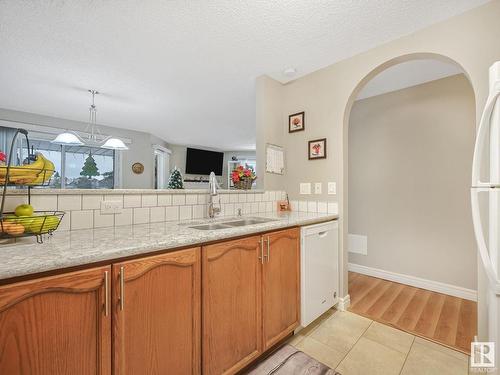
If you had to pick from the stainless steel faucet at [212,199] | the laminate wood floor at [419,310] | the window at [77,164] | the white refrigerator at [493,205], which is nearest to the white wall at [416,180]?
the laminate wood floor at [419,310]

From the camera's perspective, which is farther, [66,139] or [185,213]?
[66,139]

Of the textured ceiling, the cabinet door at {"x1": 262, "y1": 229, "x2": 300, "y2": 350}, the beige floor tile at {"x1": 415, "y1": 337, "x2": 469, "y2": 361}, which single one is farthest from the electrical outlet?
the beige floor tile at {"x1": 415, "y1": 337, "x2": 469, "y2": 361}

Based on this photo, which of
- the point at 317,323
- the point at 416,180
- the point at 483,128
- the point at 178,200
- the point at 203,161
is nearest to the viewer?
the point at 483,128

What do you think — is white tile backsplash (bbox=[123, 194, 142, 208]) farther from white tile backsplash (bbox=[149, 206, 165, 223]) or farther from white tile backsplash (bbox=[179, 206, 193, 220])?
white tile backsplash (bbox=[179, 206, 193, 220])

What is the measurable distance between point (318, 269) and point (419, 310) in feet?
3.61

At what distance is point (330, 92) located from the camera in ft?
7.17

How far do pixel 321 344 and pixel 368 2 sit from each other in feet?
7.57

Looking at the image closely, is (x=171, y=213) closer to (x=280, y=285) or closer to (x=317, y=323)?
(x=280, y=285)

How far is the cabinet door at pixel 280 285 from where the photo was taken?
1403 mm

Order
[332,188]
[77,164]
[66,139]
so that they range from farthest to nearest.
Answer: [77,164] → [66,139] → [332,188]

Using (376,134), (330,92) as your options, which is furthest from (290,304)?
(376,134)

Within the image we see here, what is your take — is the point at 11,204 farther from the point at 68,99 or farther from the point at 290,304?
the point at 68,99

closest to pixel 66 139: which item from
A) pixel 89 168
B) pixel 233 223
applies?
pixel 89 168

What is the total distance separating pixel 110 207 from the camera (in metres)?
1.32
